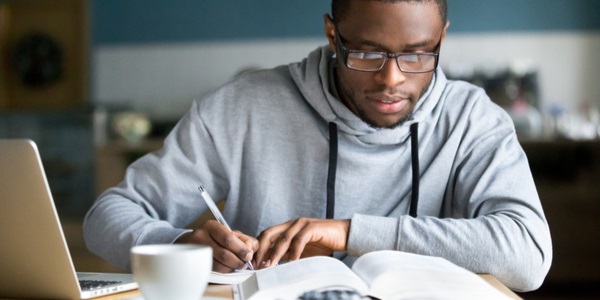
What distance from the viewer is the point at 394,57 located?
1498 millimetres

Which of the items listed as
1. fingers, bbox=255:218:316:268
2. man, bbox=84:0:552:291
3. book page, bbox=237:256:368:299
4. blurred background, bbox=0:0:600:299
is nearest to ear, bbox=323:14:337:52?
man, bbox=84:0:552:291

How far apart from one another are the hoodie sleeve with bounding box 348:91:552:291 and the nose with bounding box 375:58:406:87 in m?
0.25

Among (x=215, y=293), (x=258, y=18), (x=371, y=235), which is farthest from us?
(x=258, y=18)

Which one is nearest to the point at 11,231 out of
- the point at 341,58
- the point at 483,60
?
the point at 341,58

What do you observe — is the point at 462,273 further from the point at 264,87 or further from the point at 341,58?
the point at 264,87

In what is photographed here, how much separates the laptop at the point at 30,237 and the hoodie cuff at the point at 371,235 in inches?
15.9

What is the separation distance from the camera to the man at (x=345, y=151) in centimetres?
151

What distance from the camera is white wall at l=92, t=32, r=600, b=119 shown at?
209 inches

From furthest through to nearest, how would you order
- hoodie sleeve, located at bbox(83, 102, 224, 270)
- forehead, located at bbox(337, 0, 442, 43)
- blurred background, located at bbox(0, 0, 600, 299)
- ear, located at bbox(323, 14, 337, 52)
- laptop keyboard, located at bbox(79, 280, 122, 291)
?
blurred background, located at bbox(0, 0, 600, 299), ear, located at bbox(323, 14, 337, 52), hoodie sleeve, located at bbox(83, 102, 224, 270), forehead, located at bbox(337, 0, 442, 43), laptop keyboard, located at bbox(79, 280, 122, 291)

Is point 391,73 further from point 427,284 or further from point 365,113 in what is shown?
point 427,284

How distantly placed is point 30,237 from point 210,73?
15.3 feet

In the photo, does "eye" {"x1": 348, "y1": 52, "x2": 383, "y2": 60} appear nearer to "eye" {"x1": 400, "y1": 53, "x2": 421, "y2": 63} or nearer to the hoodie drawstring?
"eye" {"x1": 400, "y1": 53, "x2": 421, "y2": 63}

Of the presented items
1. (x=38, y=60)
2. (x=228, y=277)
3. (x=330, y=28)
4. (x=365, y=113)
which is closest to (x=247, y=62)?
(x=38, y=60)

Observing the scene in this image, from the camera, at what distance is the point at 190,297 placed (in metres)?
0.90
